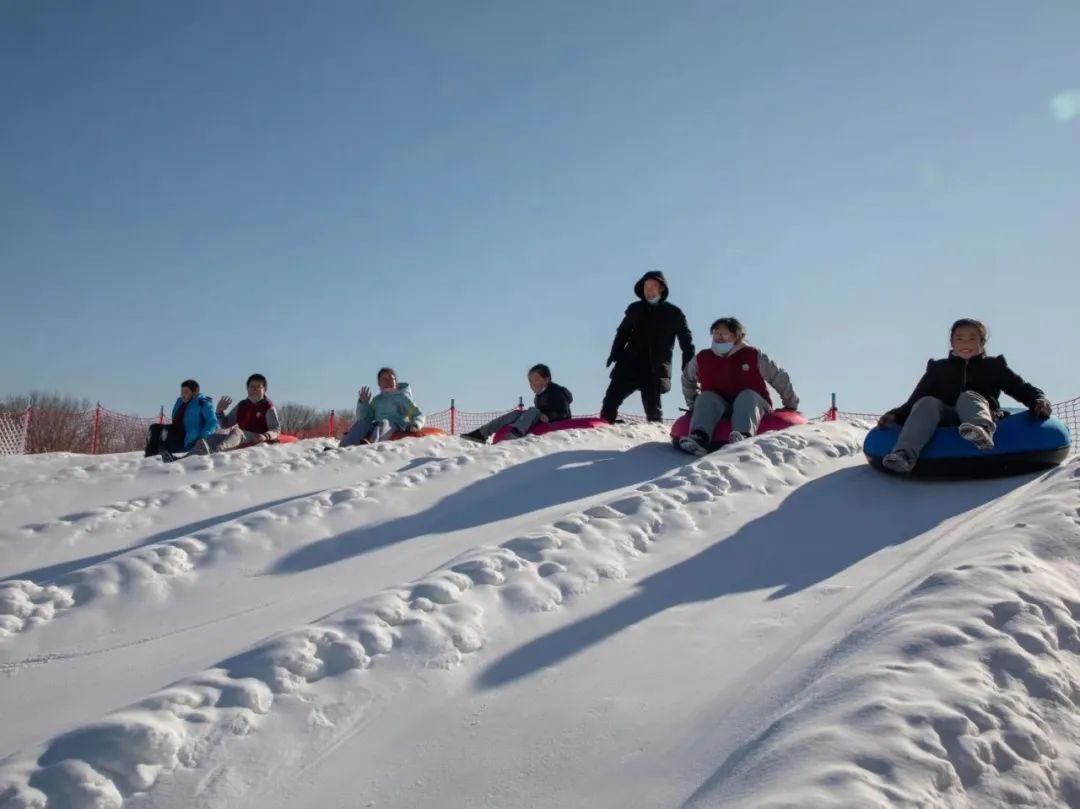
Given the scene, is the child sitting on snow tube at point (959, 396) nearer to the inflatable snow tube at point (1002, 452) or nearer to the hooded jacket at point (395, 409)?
the inflatable snow tube at point (1002, 452)

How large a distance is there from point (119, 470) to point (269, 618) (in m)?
4.81

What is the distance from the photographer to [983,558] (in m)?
2.94

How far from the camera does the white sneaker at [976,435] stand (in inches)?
199

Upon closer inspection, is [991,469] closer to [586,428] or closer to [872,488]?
[872,488]

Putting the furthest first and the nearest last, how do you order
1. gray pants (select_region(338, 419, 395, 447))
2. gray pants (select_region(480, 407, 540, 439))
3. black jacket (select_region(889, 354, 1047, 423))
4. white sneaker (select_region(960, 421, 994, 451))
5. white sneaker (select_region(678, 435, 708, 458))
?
gray pants (select_region(338, 419, 395, 447)) → gray pants (select_region(480, 407, 540, 439)) → white sneaker (select_region(678, 435, 708, 458)) → black jacket (select_region(889, 354, 1047, 423)) → white sneaker (select_region(960, 421, 994, 451))

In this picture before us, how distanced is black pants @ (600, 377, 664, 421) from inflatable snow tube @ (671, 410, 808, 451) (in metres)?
1.65

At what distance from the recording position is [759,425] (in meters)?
6.98

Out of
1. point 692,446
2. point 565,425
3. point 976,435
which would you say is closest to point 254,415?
point 565,425

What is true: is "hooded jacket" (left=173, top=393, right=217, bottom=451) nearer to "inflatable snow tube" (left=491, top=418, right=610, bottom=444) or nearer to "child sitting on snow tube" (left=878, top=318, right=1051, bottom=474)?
"inflatable snow tube" (left=491, top=418, right=610, bottom=444)

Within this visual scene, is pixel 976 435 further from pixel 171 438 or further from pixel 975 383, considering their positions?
pixel 171 438

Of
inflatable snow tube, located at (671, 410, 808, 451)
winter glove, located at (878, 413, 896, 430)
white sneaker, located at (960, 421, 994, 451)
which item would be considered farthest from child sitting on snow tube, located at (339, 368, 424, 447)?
white sneaker, located at (960, 421, 994, 451)

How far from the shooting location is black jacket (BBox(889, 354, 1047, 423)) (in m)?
5.47

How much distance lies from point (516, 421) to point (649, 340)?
1.61 m

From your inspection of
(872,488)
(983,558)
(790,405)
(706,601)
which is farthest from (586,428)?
(983,558)
